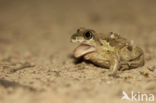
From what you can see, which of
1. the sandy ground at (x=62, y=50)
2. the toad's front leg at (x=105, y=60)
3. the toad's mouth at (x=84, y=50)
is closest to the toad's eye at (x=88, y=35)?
the toad's mouth at (x=84, y=50)

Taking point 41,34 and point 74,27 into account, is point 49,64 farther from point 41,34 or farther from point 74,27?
point 74,27

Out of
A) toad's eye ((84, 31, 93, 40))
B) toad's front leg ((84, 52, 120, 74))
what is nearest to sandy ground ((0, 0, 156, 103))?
toad's front leg ((84, 52, 120, 74))

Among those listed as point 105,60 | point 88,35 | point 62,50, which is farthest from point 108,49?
point 62,50

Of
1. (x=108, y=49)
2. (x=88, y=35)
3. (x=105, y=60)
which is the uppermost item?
(x=88, y=35)

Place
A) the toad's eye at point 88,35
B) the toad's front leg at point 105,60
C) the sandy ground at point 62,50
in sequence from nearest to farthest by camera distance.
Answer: the sandy ground at point 62,50
the toad's front leg at point 105,60
the toad's eye at point 88,35

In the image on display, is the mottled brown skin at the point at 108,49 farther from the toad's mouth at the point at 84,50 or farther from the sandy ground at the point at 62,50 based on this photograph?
the sandy ground at the point at 62,50

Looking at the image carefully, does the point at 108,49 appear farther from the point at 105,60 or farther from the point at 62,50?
the point at 62,50
